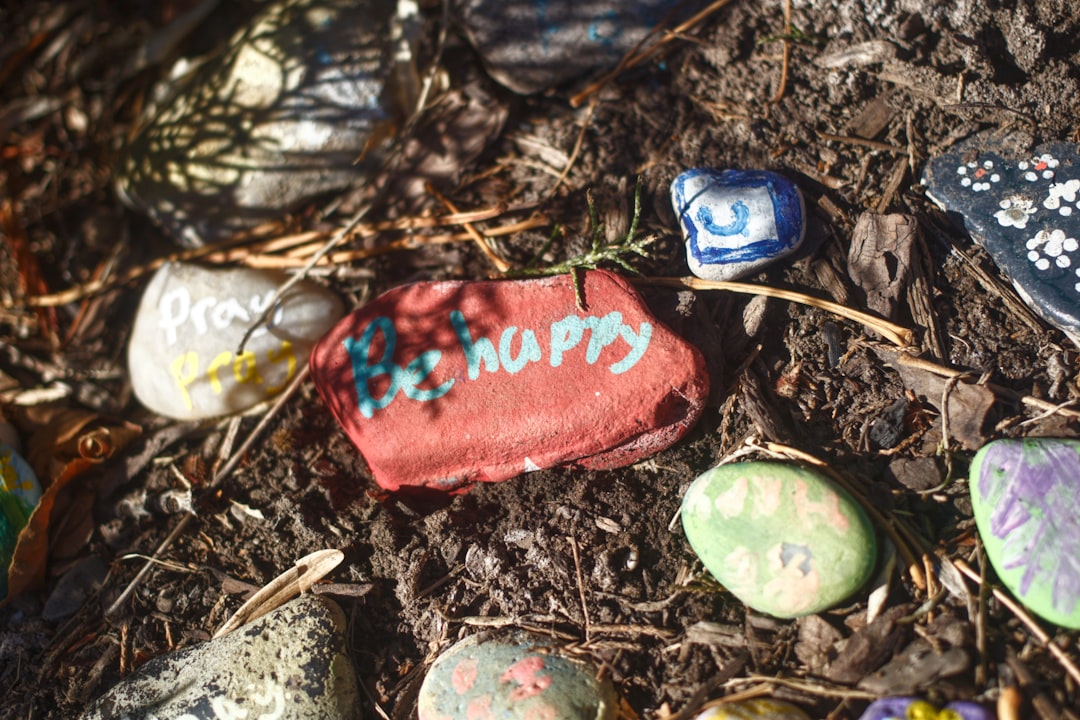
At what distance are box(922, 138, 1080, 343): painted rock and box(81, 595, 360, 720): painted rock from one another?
1769 millimetres

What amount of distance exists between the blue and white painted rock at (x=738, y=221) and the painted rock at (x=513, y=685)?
38.3 inches

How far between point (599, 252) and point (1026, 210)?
1008 mm

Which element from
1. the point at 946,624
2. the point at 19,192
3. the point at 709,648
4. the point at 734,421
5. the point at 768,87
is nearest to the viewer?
the point at 946,624

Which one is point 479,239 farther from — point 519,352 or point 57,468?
point 57,468

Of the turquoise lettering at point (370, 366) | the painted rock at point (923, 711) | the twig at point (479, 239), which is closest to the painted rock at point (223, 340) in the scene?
the turquoise lettering at point (370, 366)

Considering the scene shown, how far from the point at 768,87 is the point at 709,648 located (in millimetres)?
1462

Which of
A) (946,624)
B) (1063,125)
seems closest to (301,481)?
(946,624)

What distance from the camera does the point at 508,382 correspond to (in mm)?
1873

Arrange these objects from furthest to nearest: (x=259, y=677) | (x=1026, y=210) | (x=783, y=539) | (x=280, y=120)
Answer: (x=280, y=120)
(x=1026, y=210)
(x=259, y=677)
(x=783, y=539)

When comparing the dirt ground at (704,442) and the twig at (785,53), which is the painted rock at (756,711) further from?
the twig at (785,53)

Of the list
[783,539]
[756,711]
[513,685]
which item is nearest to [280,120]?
[513,685]

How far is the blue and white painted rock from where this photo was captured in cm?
188

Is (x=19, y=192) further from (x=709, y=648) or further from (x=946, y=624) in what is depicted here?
(x=946, y=624)

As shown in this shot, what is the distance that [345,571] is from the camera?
1912mm
